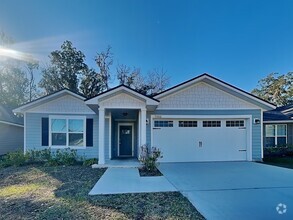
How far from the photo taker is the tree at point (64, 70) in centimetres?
3000

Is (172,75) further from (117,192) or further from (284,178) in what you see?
(117,192)

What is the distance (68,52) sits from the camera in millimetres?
31234

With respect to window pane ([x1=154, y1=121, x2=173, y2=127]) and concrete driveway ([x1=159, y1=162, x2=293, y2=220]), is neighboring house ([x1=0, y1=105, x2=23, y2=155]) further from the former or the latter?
concrete driveway ([x1=159, y1=162, x2=293, y2=220])

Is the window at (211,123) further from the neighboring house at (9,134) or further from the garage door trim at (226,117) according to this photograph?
the neighboring house at (9,134)

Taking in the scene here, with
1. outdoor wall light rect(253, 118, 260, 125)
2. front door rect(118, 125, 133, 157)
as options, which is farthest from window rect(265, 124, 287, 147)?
front door rect(118, 125, 133, 157)

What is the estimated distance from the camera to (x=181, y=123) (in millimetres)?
12734

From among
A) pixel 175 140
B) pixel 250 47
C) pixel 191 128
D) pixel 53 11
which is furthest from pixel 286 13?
pixel 53 11

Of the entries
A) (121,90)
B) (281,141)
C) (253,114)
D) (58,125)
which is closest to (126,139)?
(58,125)

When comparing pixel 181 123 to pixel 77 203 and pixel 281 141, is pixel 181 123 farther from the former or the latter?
pixel 281 141

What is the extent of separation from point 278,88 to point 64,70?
36.9m

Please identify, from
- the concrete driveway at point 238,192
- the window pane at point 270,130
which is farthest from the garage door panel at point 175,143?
the window pane at point 270,130

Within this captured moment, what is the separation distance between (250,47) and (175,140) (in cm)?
1120

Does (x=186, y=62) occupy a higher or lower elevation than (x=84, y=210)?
higher

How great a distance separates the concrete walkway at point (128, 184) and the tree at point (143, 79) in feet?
64.2
